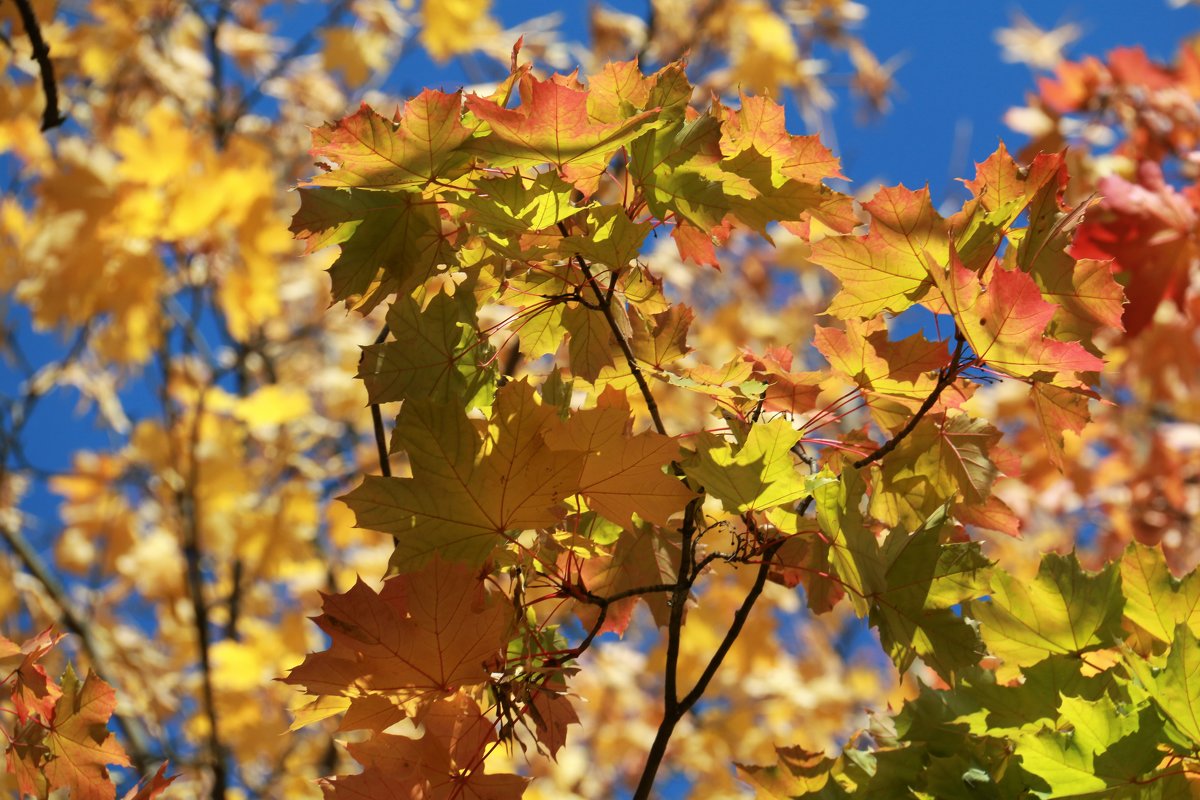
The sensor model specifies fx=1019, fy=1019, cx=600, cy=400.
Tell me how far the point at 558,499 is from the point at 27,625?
3.17 metres

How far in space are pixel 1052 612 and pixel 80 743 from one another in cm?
68

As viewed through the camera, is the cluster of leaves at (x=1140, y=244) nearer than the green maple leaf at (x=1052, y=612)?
No

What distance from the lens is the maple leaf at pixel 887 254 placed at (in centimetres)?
67

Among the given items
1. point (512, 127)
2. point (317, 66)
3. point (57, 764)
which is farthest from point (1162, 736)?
point (317, 66)

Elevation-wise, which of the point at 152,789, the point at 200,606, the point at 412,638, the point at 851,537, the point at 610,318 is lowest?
the point at 152,789

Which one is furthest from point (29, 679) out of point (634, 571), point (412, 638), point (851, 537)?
point (851, 537)

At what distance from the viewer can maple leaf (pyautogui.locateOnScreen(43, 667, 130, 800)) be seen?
0.72 meters

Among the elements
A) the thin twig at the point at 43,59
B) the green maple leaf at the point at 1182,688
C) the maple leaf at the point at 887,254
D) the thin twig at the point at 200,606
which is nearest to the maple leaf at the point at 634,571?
the maple leaf at the point at 887,254

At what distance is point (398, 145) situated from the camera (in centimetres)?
64

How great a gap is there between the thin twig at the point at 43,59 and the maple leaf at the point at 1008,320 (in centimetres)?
103

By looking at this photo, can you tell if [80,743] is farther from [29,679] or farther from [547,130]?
[547,130]

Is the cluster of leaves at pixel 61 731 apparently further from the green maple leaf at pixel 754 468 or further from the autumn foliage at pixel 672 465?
the green maple leaf at pixel 754 468

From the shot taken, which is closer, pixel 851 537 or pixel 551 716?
pixel 851 537

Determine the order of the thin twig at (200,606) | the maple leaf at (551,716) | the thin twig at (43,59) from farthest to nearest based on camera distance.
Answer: the thin twig at (200,606) → the thin twig at (43,59) → the maple leaf at (551,716)
